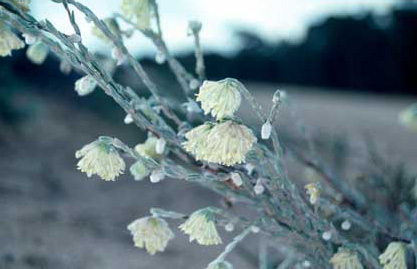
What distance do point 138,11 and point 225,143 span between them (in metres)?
0.74

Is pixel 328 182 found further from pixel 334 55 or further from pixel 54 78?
pixel 334 55

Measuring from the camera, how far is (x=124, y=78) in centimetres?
954

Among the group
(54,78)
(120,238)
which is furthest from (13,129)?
(120,238)

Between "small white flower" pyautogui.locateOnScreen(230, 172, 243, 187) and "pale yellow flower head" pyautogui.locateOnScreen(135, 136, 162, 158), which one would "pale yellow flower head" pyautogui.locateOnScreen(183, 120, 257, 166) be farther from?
"pale yellow flower head" pyautogui.locateOnScreen(135, 136, 162, 158)

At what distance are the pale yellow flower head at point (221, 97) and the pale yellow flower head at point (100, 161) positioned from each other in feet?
0.98

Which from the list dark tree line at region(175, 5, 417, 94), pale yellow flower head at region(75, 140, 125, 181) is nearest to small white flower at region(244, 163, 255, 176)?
pale yellow flower head at region(75, 140, 125, 181)

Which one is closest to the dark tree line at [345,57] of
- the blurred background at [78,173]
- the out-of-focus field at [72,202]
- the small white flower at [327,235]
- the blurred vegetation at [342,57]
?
the blurred vegetation at [342,57]

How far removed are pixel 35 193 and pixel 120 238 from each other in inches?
49.3

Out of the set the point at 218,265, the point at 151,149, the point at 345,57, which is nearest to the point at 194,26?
the point at 151,149

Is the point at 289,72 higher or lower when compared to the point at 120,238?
higher

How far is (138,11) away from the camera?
6.10ft

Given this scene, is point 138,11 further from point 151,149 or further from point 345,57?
point 345,57

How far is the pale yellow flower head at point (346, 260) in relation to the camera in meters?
1.75

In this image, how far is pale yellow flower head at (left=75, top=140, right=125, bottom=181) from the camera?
1.47m
